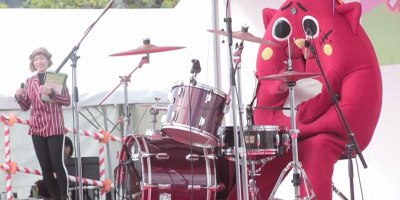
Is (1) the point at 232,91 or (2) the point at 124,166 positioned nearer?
(1) the point at 232,91

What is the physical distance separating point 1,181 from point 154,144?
11.4ft

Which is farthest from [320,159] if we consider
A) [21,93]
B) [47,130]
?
[21,93]

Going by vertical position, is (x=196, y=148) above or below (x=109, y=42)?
below

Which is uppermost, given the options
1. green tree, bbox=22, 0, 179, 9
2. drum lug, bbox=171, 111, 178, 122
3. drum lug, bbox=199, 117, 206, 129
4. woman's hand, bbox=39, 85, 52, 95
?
green tree, bbox=22, 0, 179, 9

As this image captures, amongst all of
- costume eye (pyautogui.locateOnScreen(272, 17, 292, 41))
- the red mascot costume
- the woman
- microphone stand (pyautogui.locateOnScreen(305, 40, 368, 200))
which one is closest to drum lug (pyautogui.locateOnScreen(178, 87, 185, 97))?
the red mascot costume

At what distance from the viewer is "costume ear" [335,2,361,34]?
20.2 ft

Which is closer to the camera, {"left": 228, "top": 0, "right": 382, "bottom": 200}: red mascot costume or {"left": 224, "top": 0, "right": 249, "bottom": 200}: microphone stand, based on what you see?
{"left": 224, "top": 0, "right": 249, "bottom": 200}: microphone stand

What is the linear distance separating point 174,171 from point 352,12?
1775 mm

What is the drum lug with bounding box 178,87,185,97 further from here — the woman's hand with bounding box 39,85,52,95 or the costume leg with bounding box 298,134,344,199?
the woman's hand with bounding box 39,85,52,95

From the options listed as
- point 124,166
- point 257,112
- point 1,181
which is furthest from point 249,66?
point 1,181

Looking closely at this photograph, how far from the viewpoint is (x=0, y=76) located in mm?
8578

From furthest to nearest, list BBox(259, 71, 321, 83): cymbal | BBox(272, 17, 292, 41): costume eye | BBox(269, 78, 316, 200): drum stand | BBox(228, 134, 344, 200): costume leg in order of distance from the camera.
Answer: BBox(272, 17, 292, 41): costume eye
BBox(228, 134, 344, 200): costume leg
BBox(269, 78, 316, 200): drum stand
BBox(259, 71, 321, 83): cymbal

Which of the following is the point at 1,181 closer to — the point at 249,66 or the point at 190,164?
the point at 249,66

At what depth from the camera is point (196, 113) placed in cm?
560
